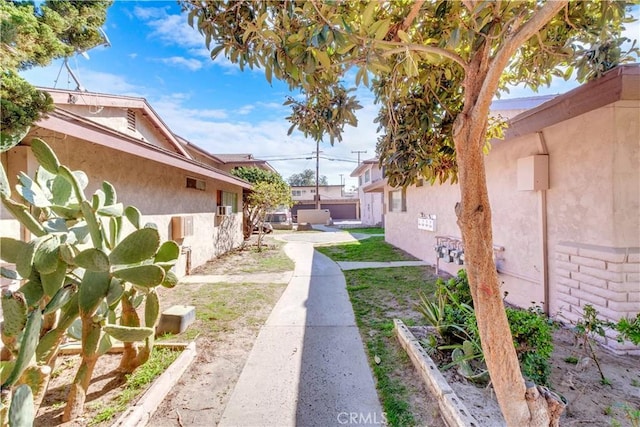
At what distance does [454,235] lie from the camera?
22.2 feet

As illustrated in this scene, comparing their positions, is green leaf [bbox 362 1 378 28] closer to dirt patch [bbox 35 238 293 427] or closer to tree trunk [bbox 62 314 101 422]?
tree trunk [bbox 62 314 101 422]

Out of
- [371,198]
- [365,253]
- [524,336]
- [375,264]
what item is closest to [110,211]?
[524,336]

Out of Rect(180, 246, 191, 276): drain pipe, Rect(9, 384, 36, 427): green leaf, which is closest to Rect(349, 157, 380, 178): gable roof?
Rect(180, 246, 191, 276): drain pipe

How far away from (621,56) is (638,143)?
993mm

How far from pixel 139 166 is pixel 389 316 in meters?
5.67

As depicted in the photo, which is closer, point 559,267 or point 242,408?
point 242,408

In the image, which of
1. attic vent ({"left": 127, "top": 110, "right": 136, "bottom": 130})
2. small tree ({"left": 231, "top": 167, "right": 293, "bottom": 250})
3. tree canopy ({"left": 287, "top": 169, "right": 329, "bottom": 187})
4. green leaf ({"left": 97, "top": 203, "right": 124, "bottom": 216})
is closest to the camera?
green leaf ({"left": 97, "top": 203, "right": 124, "bottom": 216})

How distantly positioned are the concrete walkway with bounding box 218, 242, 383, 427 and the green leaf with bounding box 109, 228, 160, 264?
5.13 feet

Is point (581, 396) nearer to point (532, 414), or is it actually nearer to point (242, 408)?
point (532, 414)

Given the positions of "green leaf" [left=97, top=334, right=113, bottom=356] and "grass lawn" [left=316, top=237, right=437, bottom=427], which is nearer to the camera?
"green leaf" [left=97, top=334, right=113, bottom=356]

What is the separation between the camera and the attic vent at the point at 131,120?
8.11 m

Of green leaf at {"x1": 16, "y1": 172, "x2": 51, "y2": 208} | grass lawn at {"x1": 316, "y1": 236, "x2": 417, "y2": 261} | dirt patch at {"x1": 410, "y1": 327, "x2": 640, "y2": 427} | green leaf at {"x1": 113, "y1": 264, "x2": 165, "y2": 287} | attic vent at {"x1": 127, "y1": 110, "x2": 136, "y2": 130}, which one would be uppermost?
attic vent at {"x1": 127, "y1": 110, "x2": 136, "y2": 130}

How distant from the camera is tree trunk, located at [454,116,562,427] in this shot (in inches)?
68.2

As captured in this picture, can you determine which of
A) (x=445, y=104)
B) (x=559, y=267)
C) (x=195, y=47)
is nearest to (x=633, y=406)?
(x=559, y=267)
